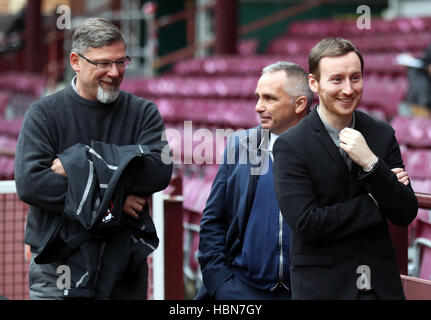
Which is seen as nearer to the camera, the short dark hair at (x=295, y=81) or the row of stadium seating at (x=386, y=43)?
the short dark hair at (x=295, y=81)

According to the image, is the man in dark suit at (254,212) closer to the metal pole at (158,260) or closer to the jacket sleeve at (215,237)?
the jacket sleeve at (215,237)

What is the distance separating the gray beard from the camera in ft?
9.16

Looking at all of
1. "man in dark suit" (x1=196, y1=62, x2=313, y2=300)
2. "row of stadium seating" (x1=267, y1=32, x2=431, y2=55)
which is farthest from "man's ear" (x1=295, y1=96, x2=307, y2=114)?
"row of stadium seating" (x1=267, y1=32, x2=431, y2=55)

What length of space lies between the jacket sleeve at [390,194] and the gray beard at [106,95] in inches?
43.4

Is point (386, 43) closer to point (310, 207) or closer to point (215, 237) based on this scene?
point (215, 237)

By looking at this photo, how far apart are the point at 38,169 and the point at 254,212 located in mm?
837

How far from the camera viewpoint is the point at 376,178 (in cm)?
210

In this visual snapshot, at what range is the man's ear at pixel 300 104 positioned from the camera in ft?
9.20

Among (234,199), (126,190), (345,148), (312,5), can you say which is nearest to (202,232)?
(234,199)

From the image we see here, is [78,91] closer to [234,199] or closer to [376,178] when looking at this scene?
[234,199]

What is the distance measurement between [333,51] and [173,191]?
76.4 inches

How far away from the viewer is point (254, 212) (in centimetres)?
279

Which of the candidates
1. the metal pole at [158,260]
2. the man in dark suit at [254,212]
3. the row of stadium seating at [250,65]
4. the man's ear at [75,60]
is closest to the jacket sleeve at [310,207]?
the man in dark suit at [254,212]

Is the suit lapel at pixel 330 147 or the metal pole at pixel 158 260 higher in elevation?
the suit lapel at pixel 330 147
